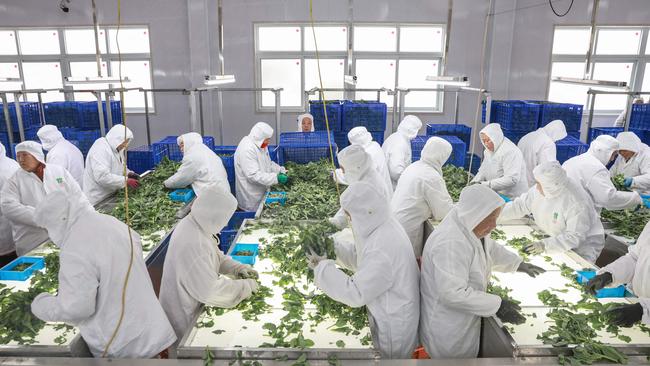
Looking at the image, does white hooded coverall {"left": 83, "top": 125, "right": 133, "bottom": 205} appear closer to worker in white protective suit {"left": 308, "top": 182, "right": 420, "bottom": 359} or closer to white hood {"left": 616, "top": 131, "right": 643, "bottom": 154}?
worker in white protective suit {"left": 308, "top": 182, "right": 420, "bottom": 359}

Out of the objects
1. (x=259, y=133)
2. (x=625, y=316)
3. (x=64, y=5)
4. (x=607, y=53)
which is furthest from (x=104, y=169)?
(x=607, y=53)

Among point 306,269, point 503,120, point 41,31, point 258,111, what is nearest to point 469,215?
point 306,269

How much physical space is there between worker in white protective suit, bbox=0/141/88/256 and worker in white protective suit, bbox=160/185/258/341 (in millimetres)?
2060

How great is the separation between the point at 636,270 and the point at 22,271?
4018 millimetres

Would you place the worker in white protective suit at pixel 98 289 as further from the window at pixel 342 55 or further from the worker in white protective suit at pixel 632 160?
the window at pixel 342 55

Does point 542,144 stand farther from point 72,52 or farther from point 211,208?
point 72,52

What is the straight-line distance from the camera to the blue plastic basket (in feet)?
19.5

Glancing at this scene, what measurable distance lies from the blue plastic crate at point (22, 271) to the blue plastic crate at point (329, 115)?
3862 mm

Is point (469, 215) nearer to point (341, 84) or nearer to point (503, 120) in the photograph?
point (503, 120)

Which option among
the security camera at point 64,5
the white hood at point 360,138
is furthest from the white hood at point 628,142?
the security camera at point 64,5

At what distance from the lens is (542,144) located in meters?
5.37

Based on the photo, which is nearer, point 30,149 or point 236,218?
point 30,149

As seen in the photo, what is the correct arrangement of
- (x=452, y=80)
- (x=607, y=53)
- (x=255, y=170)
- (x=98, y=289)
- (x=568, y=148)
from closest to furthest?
(x=98, y=289) < (x=452, y=80) < (x=255, y=170) < (x=568, y=148) < (x=607, y=53)

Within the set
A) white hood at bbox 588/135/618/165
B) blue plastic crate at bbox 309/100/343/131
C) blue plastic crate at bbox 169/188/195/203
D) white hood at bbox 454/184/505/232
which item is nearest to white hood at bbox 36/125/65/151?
blue plastic crate at bbox 169/188/195/203
